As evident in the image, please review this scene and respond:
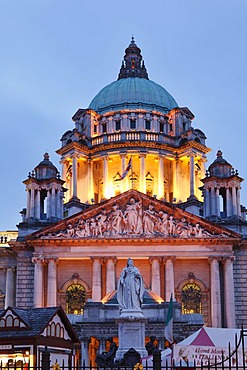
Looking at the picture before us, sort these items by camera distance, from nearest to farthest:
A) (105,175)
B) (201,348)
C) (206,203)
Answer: (201,348)
(206,203)
(105,175)

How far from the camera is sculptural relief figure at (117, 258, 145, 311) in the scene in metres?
32.4

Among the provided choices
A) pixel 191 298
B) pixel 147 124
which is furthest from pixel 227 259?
pixel 147 124

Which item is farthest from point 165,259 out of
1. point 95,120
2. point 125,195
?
point 95,120

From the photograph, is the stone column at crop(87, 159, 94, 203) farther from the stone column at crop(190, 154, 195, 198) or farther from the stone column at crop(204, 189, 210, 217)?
the stone column at crop(204, 189, 210, 217)

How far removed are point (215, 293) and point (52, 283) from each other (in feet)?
47.8

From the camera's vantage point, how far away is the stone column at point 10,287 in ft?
235

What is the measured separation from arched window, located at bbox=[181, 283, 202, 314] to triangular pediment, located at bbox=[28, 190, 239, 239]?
513 cm

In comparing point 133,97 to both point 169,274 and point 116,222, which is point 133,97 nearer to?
point 116,222

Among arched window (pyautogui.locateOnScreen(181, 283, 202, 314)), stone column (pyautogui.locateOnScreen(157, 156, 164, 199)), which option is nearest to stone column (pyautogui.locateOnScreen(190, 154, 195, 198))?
stone column (pyautogui.locateOnScreen(157, 156, 164, 199))

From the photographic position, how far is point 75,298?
69.1 m

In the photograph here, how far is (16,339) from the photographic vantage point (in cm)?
3878

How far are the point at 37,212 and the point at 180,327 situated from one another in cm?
2481

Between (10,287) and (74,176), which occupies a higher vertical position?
(74,176)

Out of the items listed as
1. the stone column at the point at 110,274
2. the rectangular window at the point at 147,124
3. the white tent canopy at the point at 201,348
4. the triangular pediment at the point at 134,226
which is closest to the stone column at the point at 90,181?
the rectangular window at the point at 147,124
